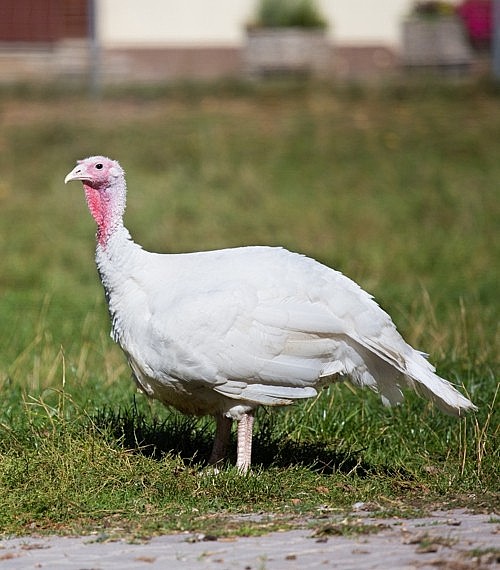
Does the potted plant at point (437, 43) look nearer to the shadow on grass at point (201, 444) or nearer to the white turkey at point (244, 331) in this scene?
the shadow on grass at point (201, 444)

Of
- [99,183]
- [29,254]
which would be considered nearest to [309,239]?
[29,254]

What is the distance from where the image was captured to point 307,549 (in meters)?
4.87

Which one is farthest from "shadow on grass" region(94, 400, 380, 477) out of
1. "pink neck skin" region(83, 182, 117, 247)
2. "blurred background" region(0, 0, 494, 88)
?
"blurred background" region(0, 0, 494, 88)

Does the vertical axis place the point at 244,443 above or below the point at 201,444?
above

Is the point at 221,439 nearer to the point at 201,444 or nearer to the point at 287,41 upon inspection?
the point at 201,444

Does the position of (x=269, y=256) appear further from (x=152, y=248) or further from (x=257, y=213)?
(x=257, y=213)

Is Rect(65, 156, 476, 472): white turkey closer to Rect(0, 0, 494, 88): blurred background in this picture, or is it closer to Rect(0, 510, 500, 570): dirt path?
Rect(0, 510, 500, 570): dirt path

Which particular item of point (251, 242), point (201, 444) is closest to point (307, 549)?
point (201, 444)

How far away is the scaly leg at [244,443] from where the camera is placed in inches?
240

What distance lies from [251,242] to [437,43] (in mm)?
9859

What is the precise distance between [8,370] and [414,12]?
665 inches

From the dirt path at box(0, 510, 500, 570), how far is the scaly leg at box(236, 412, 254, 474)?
2.99 feet

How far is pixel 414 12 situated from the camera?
23.7 m

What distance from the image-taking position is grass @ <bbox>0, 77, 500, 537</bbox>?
19.4 feet
